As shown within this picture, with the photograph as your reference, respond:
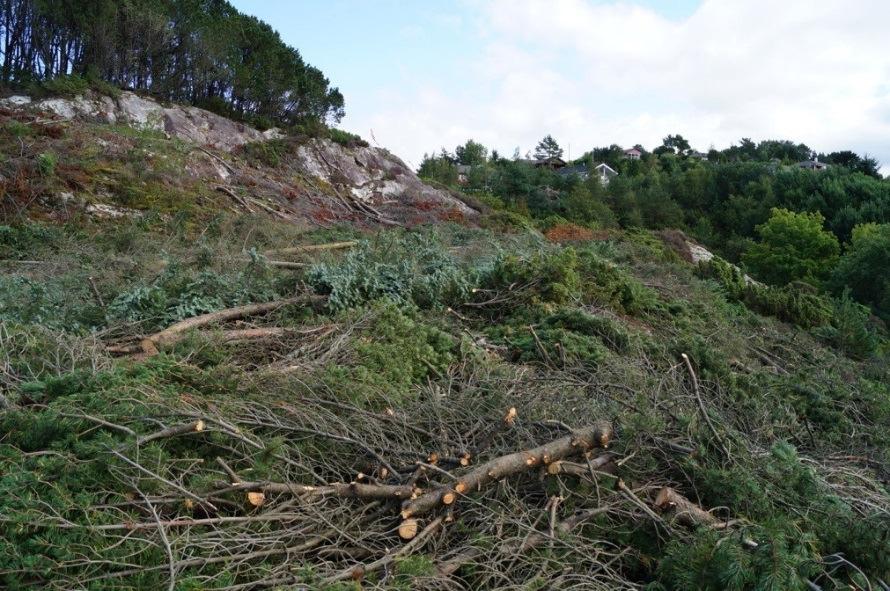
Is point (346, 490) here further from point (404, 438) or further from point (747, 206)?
point (747, 206)

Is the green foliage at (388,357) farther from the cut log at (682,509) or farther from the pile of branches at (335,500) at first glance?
the cut log at (682,509)

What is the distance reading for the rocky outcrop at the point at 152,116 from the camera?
18984 millimetres

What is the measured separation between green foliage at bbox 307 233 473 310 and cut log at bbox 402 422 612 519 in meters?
3.30

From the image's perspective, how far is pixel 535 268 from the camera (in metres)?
8.39

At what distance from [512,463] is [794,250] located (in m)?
36.7


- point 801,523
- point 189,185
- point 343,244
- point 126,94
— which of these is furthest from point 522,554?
point 126,94

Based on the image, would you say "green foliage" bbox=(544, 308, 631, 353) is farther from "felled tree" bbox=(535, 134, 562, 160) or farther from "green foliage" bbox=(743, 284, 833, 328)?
"felled tree" bbox=(535, 134, 562, 160)

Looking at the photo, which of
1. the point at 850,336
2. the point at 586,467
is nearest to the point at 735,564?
the point at 586,467

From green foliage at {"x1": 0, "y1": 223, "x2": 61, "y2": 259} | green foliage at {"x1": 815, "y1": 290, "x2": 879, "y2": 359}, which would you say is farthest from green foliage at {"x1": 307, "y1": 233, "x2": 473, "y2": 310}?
green foliage at {"x1": 815, "y1": 290, "x2": 879, "y2": 359}

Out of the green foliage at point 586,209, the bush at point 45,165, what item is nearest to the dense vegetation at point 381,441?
the bush at point 45,165

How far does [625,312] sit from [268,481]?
6.40 m

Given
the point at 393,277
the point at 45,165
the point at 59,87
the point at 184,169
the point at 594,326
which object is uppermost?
the point at 59,87

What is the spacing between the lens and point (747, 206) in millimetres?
46781

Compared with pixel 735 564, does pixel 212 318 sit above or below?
above
